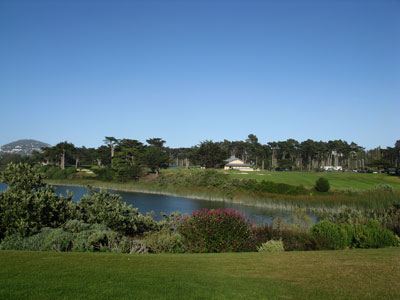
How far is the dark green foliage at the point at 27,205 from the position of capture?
10133 mm

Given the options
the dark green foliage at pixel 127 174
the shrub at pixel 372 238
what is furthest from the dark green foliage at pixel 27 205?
the dark green foliage at pixel 127 174

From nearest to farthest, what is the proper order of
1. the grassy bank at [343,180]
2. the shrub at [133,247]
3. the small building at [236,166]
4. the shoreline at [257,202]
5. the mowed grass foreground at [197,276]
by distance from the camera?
the mowed grass foreground at [197,276] < the shrub at [133,247] < the shoreline at [257,202] < the grassy bank at [343,180] < the small building at [236,166]

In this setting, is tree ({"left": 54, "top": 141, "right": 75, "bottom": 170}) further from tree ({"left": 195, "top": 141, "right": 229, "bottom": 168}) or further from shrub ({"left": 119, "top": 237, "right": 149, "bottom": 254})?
shrub ({"left": 119, "top": 237, "right": 149, "bottom": 254})

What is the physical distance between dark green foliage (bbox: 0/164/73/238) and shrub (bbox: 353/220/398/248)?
10.1 m

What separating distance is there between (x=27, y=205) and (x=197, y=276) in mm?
6805

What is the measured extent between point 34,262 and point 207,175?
1838 inches

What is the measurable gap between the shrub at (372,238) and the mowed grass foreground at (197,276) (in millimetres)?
2258

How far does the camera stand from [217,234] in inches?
419

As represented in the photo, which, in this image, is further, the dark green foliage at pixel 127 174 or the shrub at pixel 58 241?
the dark green foliage at pixel 127 174

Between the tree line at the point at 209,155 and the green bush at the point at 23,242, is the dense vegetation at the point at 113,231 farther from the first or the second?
the tree line at the point at 209,155

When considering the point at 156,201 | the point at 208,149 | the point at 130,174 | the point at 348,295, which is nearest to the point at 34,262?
the point at 348,295

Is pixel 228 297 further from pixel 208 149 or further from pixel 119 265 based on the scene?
pixel 208 149

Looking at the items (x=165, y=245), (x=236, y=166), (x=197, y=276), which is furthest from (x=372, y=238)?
(x=236, y=166)

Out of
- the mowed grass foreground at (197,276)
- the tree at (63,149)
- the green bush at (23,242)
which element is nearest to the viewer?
the mowed grass foreground at (197,276)
